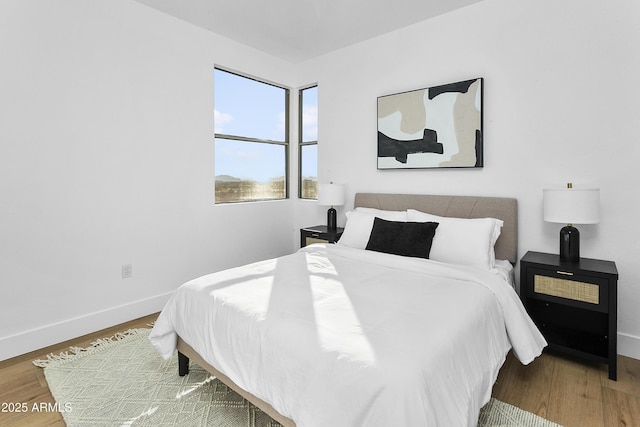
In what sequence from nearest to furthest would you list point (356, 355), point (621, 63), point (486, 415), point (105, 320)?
point (356, 355)
point (486, 415)
point (621, 63)
point (105, 320)

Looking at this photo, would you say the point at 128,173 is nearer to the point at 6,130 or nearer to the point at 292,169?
the point at 6,130

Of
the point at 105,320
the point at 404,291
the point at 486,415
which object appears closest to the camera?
the point at 486,415

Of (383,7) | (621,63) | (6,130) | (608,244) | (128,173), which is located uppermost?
(383,7)

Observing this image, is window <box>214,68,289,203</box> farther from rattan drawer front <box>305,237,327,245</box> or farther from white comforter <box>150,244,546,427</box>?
white comforter <box>150,244,546,427</box>

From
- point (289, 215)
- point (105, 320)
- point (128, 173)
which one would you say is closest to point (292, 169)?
point (289, 215)

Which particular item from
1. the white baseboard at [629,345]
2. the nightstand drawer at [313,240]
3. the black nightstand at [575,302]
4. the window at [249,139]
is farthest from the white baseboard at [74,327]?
the white baseboard at [629,345]

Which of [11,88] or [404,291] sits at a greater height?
[11,88]

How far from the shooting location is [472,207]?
9.93 ft

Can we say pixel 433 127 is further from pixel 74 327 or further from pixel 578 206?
pixel 74 327

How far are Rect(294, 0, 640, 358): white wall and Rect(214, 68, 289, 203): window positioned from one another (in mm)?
1443

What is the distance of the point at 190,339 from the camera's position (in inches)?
78.8

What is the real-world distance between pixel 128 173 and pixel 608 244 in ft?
12.4

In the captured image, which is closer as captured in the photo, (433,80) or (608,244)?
(608,244)

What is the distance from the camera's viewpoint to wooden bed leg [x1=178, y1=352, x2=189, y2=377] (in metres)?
2.19
